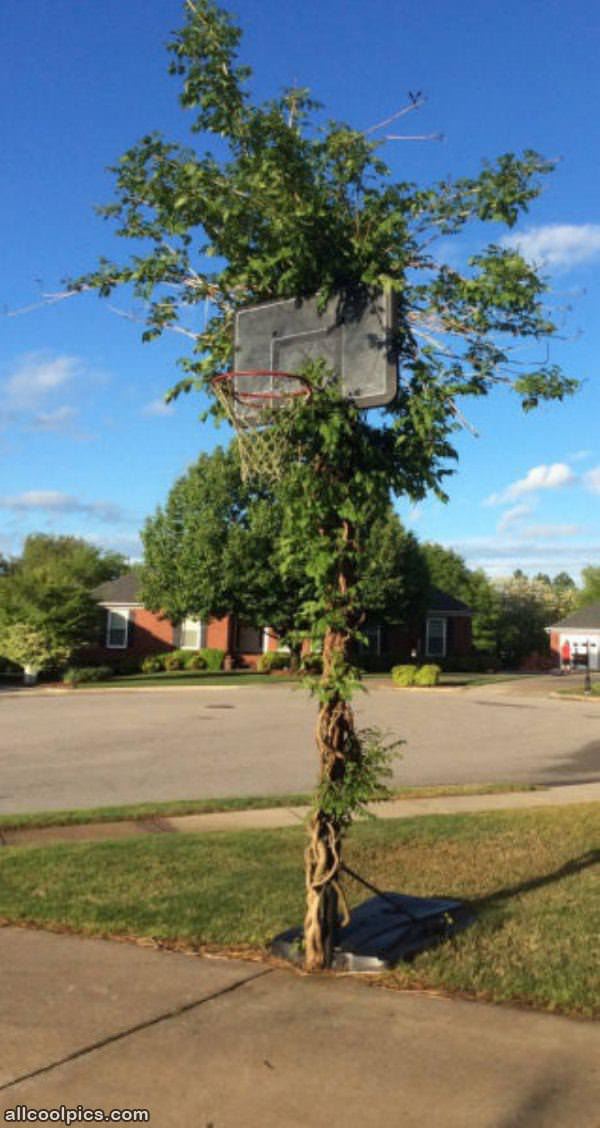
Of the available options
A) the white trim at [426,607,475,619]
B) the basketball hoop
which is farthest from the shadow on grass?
the white trim at [426,607,475,619]

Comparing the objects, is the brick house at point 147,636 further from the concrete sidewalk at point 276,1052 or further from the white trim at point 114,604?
the concrete sidewalk at point 276,1052

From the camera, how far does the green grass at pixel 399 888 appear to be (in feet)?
16.2

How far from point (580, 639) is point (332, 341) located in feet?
164

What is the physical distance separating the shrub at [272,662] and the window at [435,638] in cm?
1125

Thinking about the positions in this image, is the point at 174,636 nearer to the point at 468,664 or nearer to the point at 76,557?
the point at 468,664

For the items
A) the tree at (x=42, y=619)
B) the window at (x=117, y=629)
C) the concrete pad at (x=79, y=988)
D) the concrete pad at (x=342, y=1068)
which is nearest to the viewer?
the concrete pad at (x=342, y=1068)

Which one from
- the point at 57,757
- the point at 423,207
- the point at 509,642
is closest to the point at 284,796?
the point at 57,757

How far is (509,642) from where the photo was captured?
6112 centimetres

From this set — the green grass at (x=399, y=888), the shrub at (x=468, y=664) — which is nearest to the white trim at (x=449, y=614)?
the shrub at (x=468, y=664)

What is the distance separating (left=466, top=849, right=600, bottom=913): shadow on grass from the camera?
6317 mm

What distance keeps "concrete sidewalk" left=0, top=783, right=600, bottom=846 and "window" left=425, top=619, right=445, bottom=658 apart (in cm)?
3996

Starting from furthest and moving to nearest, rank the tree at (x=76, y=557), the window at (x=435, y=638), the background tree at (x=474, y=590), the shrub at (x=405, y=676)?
the tree at (x=76, y=557), the background tree at (x=474, y=590), the window at (x=435, y=638), the shrub at (x=405, y=676)

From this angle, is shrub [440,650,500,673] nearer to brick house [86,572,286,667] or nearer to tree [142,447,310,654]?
brick house [86,572,286,667]

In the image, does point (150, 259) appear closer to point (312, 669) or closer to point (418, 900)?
point (312, 669)
